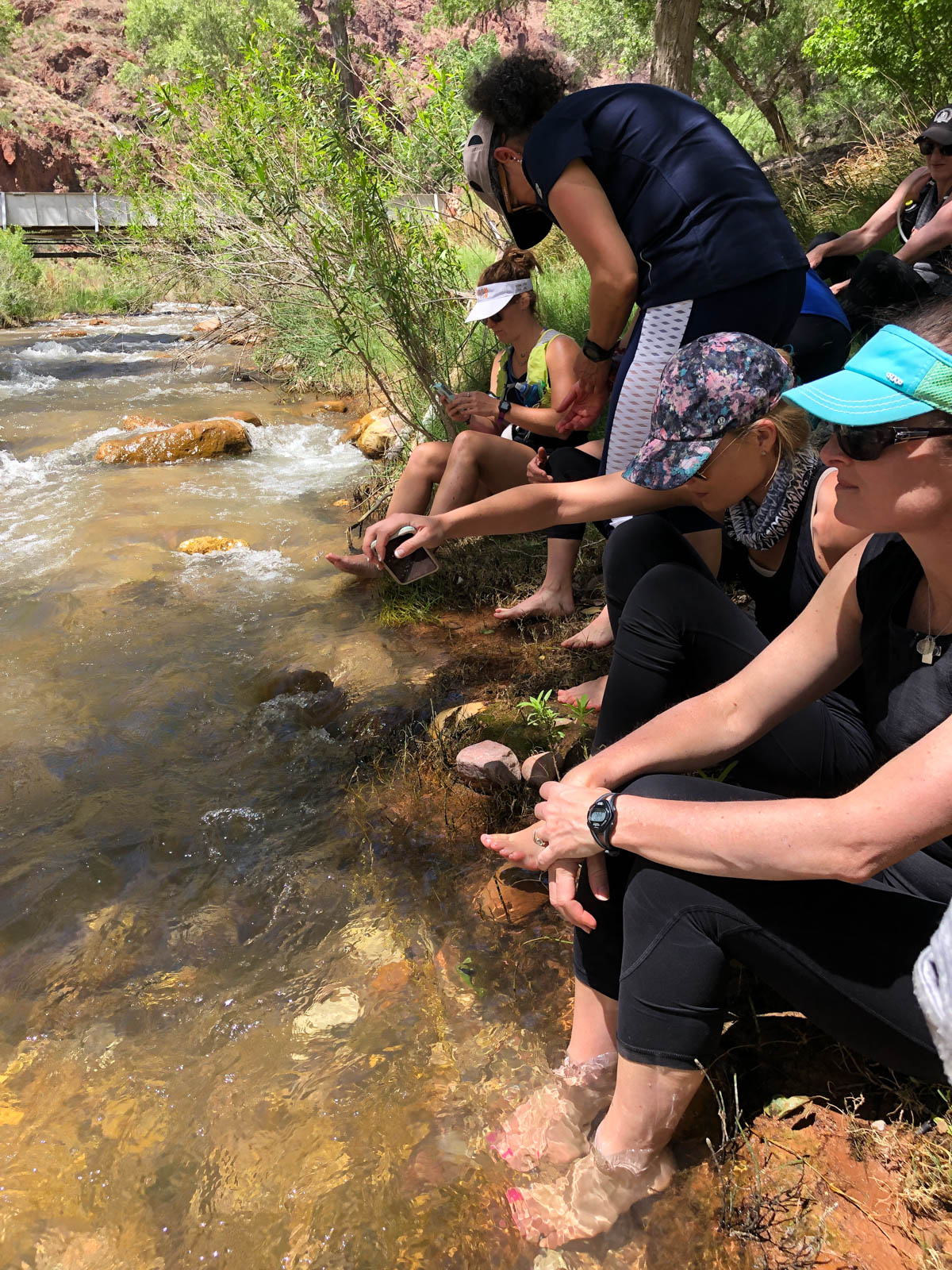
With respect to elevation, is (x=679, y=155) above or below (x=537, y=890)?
above

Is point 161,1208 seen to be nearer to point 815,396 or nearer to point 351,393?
point 815,396

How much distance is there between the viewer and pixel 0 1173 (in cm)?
170

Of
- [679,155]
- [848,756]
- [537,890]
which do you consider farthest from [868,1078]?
[679,155]

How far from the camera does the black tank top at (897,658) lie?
1394 mm

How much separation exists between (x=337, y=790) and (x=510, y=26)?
56.1 meters

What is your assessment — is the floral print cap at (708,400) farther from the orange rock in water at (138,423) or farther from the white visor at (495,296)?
the orange rock in water at (138,423)

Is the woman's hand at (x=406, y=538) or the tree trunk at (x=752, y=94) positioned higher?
the tree trunk at (x=752, y=94)

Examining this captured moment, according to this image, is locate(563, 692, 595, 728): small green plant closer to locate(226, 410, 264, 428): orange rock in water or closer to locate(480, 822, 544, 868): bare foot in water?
locate(480, 822, 544, 868): bare foot in water

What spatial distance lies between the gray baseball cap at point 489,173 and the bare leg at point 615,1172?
2266 mm

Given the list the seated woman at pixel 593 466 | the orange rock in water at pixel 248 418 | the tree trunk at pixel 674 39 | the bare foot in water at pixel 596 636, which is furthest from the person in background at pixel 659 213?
the orange rock in water at pixel 248 418

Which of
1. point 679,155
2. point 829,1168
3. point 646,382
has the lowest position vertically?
point 829,1168

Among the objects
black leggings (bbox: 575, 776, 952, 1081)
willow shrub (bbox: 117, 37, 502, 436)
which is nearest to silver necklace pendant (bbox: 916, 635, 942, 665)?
black leggings (bbox: 575, 776, 952, 1081)

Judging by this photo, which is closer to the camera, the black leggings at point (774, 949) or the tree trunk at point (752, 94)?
the black leggings at point (774, 949)

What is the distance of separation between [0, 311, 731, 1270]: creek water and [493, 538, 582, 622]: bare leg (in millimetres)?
421
